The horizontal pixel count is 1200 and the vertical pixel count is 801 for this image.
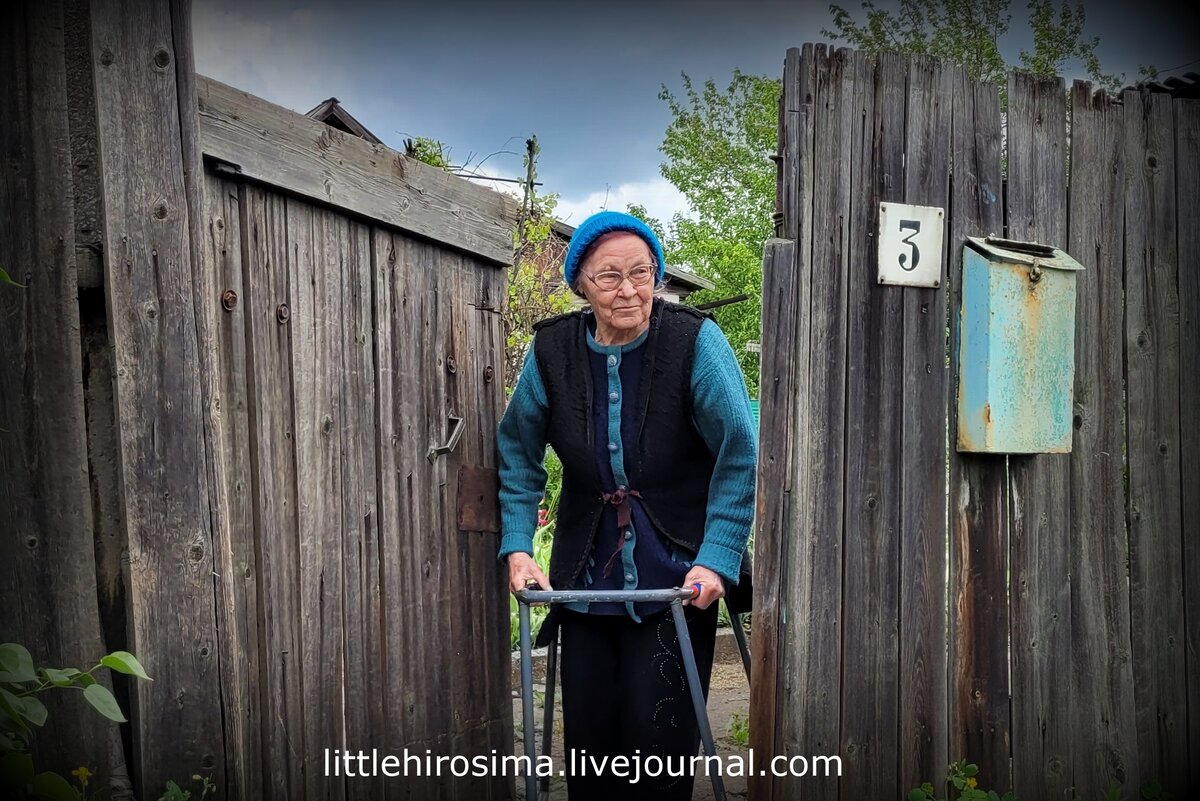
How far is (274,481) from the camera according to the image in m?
2.75

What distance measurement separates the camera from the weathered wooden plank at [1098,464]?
3.26 m

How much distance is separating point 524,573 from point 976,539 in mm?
1441

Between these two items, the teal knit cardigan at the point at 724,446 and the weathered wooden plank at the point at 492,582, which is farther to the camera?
the weathered wooden plank at the point at 492,582

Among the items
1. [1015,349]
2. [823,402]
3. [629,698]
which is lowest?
[629,698]

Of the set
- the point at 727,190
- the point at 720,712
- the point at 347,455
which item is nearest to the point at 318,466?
the point at 347,455

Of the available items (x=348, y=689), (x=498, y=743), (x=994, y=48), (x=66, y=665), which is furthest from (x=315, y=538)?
(x=994, y=48)

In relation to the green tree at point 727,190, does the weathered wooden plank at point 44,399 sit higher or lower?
lower

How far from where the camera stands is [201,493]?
243 cm

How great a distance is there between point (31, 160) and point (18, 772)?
4.38ft

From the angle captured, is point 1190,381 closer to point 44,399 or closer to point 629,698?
point 629,698

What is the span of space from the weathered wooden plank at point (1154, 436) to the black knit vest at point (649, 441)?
146 cm

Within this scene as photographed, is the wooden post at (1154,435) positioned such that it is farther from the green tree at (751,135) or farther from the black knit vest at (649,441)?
the green tree at (751,135)

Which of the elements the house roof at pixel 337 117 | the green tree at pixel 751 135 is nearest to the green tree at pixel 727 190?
the green tree at pixel 751 135

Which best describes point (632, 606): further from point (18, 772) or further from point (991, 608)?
point (18, 772)
